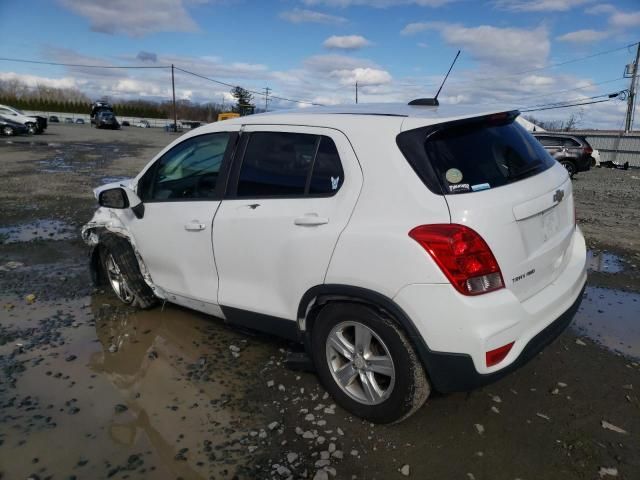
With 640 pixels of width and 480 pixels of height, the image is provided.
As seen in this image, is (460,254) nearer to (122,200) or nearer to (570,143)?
(122,200)

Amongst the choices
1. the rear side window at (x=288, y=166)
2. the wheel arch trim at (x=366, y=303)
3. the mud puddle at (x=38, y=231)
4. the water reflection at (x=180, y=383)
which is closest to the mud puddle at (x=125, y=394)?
the water reflection at (x=180, y=383)

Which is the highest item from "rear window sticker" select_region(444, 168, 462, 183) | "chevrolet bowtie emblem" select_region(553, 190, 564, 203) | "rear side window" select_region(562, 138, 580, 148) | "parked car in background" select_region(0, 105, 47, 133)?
"parked car in background" select_region(0, 105, 47, 133)

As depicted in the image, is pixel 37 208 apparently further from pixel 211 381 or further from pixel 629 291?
pixel 629 291

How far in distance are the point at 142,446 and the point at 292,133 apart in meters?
2.08

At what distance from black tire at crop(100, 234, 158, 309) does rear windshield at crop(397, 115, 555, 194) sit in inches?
110

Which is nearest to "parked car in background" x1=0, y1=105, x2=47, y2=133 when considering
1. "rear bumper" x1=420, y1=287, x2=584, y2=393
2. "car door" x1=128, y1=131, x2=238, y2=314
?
"car door" x1=128, y1=131, x2=238, y2=314

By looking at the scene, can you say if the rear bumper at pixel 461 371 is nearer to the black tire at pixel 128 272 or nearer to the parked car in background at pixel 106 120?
the black tire at pixel 128 272

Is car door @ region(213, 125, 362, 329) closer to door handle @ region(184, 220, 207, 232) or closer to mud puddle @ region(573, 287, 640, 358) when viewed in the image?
door handle @ region(184, 220, 207, 232)

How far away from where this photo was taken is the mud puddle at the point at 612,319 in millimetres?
3951

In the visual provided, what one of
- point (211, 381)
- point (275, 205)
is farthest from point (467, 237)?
point (211, 381)

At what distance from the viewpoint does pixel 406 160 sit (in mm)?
2557

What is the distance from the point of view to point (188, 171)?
3.77m

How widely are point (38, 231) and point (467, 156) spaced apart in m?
7.03

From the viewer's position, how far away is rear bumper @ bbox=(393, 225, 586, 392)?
2.34m
